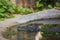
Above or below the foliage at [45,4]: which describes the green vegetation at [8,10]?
below

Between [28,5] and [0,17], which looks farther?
→ [28,5]

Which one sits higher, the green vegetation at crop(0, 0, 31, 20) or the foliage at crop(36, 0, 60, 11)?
the foliage at crop(36, 0, 60, 11)

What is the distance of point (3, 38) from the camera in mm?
3424

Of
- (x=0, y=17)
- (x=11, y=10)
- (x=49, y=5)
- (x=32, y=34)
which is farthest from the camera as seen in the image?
(x=49, y=5)

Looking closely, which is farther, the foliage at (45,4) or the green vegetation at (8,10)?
the foliage at (45,4)

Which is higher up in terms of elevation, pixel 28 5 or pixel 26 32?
pixel 28 5

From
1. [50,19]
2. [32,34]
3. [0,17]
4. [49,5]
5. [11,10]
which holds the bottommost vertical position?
[32,34]

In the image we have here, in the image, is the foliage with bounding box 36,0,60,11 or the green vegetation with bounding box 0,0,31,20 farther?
the foliage with bounding box 36,0,60,11

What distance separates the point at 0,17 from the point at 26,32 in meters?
2.99

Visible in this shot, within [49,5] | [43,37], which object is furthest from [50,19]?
[49,5]

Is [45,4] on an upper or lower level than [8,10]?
upper

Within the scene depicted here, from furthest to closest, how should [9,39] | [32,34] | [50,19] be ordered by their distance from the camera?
[50,19]
[9,39]
[32,34]

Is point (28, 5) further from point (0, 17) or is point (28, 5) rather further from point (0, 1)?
point (0, 17)

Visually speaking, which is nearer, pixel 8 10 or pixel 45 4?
pixel 8 10
